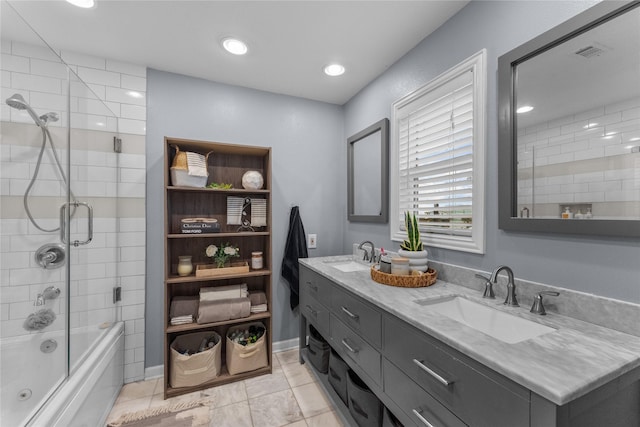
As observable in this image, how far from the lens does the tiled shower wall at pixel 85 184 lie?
1231 mm

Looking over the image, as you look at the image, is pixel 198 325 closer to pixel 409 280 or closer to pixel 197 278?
pixel 197 278

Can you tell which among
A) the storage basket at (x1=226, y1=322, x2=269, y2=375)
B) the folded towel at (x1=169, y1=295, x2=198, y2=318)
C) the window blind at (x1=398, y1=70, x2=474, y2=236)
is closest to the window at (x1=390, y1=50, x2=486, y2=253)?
the window blind at (x1=398, y1=70, x2=474, y2=236)

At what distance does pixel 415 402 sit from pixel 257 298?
1471 millimetres

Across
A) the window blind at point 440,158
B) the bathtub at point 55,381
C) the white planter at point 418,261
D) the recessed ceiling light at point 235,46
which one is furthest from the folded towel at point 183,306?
the recessed ceiling light at point 235,46

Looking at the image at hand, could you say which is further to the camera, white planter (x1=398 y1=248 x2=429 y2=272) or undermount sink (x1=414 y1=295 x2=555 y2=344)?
white planter (x1=398 y1=248 x2=429 y2=272)

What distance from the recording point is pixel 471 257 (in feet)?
4.71

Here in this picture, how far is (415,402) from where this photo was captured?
3.28 feet

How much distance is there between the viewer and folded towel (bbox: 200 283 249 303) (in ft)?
6.56

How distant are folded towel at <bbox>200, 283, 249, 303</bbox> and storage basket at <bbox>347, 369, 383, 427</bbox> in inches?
40.5

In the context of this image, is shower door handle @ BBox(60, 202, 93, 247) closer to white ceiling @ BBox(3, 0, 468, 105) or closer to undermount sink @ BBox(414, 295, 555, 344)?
white ceiling @ BBox(3, 0, 468, 105)

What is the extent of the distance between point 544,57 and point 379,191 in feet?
4.14

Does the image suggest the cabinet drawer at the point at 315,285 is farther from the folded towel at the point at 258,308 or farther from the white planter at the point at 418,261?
the white planter at the point at 418,261

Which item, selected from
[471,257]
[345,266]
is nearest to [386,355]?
[471,257]

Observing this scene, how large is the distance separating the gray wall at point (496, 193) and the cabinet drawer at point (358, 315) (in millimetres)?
614
